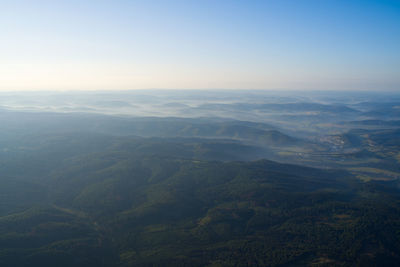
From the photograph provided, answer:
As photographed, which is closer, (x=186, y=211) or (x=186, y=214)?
(x=186, y=214)

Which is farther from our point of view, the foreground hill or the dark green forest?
the dark green forest

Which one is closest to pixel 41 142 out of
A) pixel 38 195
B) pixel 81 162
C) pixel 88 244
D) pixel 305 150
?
pixel 81 162

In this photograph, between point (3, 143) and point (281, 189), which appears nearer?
point (281, 189)

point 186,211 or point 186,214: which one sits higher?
point 186,211

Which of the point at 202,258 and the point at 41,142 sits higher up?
the point at 41,142

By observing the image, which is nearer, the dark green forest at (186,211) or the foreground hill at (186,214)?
the foreground hill at (186,214)

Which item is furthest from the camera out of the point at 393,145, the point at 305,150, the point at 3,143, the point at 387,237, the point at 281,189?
the point at 393,145

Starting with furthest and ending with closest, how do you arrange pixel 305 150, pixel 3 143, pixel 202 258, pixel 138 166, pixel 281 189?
1. pixel 305 150
2. pixel 3 143
3. pixel 138 166
4. pixel 281 189
5. pixel 202 258

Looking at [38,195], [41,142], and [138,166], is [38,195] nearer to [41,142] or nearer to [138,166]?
[138,166]

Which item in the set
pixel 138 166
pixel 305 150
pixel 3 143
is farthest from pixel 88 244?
pixel 305 150
